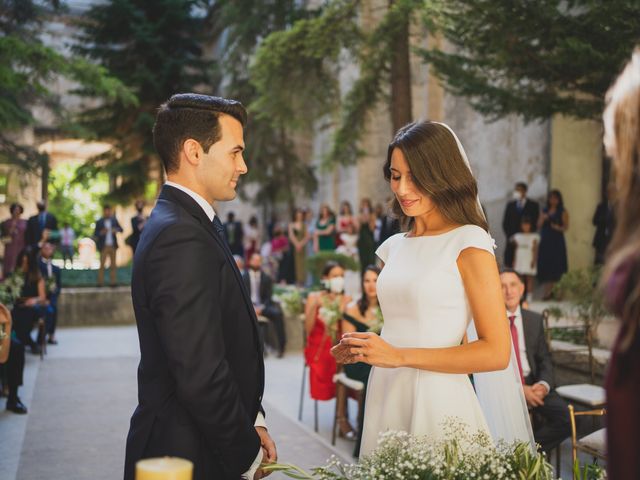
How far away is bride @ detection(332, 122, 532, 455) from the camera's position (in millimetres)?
2363

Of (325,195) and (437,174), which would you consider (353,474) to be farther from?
(325,195)

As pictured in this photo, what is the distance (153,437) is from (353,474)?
0.59 m

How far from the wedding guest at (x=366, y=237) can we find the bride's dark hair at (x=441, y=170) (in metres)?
12.5

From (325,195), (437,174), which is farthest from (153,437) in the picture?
(325,195)

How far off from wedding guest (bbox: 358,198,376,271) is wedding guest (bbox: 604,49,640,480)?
13.9 m

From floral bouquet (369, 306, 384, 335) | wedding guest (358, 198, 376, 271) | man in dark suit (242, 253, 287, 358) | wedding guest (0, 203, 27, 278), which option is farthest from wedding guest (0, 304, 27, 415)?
wedding guest (358, 198, 376, 271)

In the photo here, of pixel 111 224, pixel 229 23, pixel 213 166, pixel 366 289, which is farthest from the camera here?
pixel 229 23

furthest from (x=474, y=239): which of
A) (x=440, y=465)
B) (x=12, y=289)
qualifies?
(x=12, y=289)

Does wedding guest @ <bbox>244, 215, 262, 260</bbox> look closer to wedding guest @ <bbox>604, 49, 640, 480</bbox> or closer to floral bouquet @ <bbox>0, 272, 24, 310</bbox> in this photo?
floral bouquet @ <bbox>0, 272, 24, 310</bbox>

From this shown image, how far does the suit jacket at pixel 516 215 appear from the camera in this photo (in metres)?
12.2

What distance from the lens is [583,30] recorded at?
742cm

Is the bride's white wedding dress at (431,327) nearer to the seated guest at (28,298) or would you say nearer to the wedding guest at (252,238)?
the seated guest at (28,298)

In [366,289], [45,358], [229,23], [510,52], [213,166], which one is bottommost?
[45,358]

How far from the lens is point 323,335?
25.0 ft
